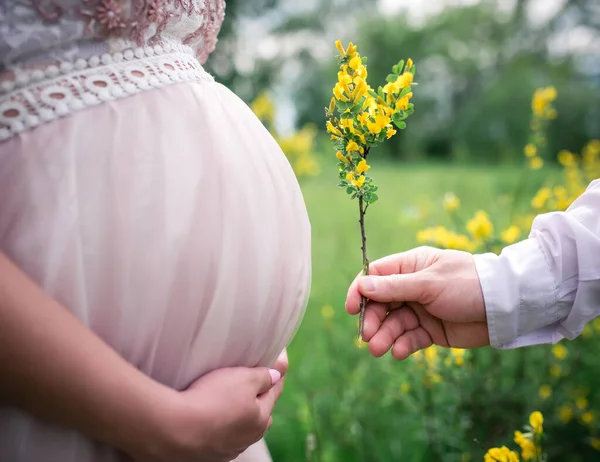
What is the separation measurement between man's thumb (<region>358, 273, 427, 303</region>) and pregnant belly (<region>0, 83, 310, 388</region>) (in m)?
0.22

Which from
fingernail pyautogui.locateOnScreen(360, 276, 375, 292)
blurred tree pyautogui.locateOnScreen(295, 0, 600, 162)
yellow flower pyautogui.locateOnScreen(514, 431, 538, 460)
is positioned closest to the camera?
fingernail pyautogui.locateOnScreen(360, 276, 375, 292)

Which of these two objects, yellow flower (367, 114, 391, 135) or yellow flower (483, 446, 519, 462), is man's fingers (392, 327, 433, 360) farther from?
yellow flower (367, 114, 391, 135)

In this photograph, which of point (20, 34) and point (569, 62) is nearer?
point (20, 34)

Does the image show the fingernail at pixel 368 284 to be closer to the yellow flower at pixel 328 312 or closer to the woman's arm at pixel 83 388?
the woman's arm at pixel 83 388

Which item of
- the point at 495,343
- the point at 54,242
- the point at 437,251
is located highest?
the point at 54,242

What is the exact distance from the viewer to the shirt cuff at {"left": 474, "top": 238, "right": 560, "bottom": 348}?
977 mm

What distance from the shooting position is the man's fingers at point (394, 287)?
0.95m

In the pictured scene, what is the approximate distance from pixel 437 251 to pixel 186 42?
1.93ft

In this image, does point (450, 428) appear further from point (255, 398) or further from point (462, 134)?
point (462, 134)

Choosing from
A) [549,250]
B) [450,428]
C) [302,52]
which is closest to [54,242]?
[549,250]

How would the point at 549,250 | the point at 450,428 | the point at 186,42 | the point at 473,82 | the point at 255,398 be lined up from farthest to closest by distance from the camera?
the point at 473,82 < the point at 450,428 < the point at 549,250 < the point at 186,42 < the point at 255,398

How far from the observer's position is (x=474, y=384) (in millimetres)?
1747

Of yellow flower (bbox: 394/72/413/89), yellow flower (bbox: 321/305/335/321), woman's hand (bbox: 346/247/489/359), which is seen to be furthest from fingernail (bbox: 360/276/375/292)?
yellow flower (bbox: 321/305/335/321)

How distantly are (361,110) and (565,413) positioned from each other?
148 centimetres
